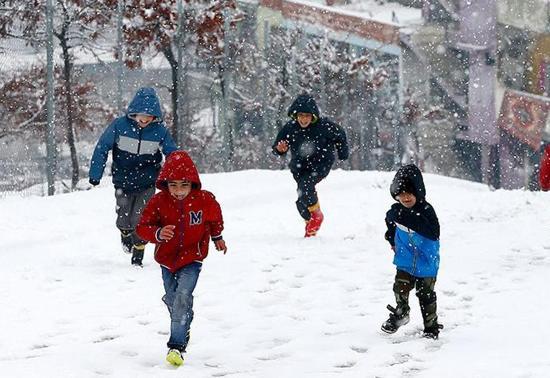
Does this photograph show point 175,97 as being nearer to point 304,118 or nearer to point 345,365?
point 304,118

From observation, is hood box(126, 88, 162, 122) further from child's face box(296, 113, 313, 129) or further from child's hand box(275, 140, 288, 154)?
child's face box(296, 113, 313, 129)

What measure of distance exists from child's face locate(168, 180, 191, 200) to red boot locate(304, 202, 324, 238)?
5.07 meters

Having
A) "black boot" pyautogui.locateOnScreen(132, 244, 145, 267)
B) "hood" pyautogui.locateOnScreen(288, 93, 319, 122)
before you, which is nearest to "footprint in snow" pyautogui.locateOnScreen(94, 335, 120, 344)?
"black boot" pyautogui.locateOnScreen(132, 244, 145, 267)

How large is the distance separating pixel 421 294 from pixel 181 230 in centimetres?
174

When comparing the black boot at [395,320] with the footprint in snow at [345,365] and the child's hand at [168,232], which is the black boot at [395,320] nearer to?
the footprint in snow at [345,365]

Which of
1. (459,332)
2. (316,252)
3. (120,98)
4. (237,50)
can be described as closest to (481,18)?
(237,50)

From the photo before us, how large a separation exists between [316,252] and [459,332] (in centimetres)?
378

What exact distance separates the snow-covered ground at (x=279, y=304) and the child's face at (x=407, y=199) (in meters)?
0.95

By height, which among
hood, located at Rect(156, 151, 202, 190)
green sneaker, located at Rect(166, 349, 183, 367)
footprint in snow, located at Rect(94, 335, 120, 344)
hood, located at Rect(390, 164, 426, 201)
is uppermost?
hood, located at Rect(156, 151, 202, 190)

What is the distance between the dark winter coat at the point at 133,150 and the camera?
866 cm

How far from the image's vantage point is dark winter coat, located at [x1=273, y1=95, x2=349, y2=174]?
10.4 metres

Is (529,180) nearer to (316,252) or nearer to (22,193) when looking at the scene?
(22,193)

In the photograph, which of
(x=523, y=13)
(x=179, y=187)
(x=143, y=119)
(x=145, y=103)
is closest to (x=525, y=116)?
(x=523, y=13)

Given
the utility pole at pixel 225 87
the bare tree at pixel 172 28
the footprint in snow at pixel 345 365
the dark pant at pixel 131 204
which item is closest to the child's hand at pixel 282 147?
the dark pant at pixel 131 204
